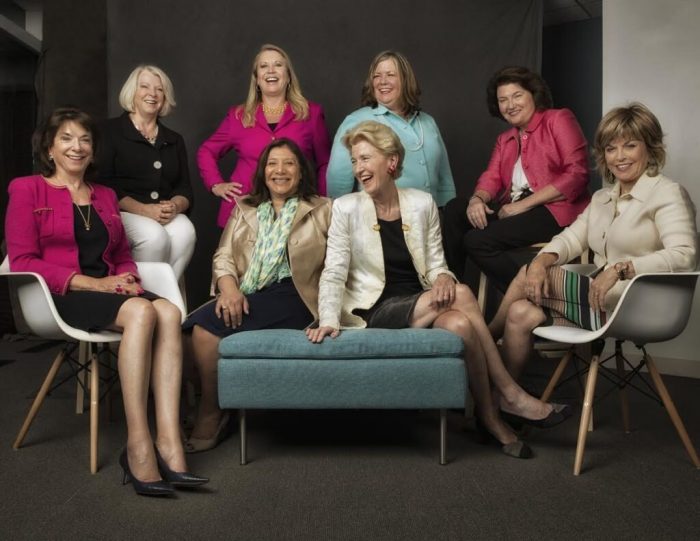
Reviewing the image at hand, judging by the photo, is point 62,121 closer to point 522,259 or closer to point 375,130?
point 375,130

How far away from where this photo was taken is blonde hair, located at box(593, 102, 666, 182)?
3.08m

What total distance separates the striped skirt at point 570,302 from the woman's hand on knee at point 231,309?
4.09ft

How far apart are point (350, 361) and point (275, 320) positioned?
1.63ft

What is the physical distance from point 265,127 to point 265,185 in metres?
0.78

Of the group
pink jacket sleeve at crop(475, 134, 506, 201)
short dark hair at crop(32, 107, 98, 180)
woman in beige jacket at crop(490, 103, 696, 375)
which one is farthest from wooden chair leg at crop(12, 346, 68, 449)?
pink jacket sleeve at crop(475, 134, 506, 201)

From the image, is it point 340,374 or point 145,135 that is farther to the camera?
point 145,135

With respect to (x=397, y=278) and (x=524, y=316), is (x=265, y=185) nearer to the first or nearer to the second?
(x=397, y=278)

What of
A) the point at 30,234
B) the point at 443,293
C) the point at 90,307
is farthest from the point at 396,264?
the point at 30,234

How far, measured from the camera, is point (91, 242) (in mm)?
3160

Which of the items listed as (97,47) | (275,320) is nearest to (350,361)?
(275,320)

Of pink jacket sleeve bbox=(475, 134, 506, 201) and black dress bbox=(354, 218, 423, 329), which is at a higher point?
pink jacket sleeve bbox=(475, 134, 506, 201)

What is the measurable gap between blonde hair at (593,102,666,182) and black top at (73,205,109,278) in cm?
212

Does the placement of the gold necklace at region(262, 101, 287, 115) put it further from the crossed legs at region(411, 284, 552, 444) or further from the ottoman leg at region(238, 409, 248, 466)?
the ottoman leg at region(238, 409, 248, 466)

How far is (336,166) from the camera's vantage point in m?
3.92
